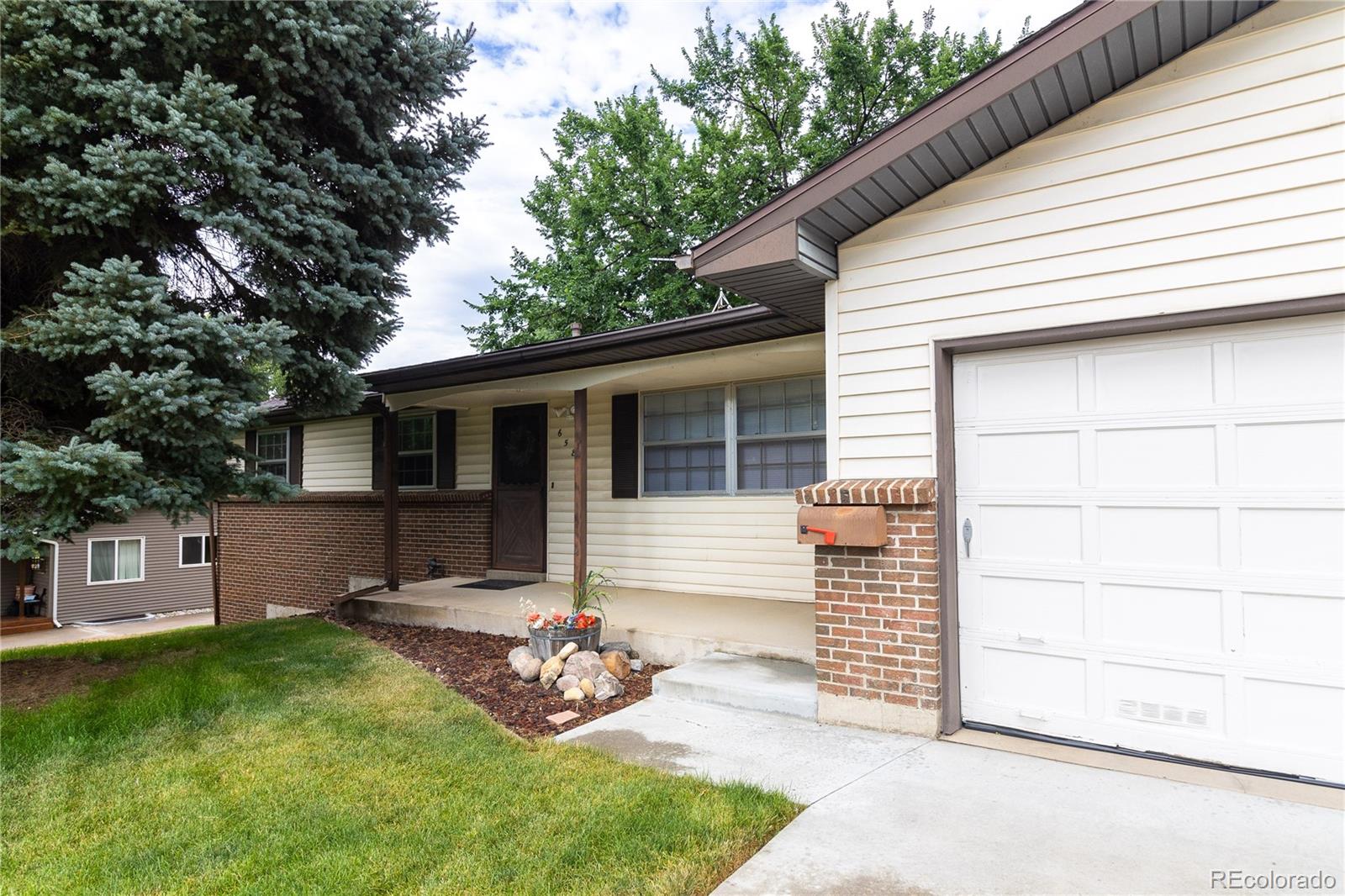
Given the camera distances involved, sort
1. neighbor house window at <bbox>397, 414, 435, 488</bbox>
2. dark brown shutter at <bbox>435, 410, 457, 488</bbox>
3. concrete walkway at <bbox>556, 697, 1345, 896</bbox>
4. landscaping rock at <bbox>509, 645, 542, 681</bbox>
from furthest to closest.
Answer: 1. neighbor house window at <bbox>397, 414, 435, 488</bbox>
2. dark brown shutter at <bbox>435, 410, 457, 488</bbox>
3. landscaping rock at <bbox>509, 645, 542, 681</bbox>
4. concrete walkway at <bbox>556, 697, 1345, 896</bbox>

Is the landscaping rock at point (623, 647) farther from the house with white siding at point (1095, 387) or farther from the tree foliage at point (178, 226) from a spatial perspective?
the tree foliage at point (178, 226)

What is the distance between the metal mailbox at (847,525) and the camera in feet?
12.5

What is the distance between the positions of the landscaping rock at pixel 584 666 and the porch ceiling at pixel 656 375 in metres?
2.60

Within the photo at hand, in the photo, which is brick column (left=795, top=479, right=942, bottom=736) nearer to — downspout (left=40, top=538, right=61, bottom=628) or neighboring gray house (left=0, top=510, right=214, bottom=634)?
neighboring gray house (left=0, top=510, right=214, bottom=634)

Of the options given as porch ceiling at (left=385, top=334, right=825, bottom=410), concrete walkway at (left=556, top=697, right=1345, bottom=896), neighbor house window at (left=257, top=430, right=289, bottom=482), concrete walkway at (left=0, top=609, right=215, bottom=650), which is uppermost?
porch ceiling at (left=385, top=334, right=825, bottom=410)

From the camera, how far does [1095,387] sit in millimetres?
3631

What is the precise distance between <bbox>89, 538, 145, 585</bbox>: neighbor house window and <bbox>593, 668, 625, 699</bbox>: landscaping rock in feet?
66.7

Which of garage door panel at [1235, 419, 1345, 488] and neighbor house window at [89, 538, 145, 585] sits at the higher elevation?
garage door panel at [1235, 419, 1345, 488]

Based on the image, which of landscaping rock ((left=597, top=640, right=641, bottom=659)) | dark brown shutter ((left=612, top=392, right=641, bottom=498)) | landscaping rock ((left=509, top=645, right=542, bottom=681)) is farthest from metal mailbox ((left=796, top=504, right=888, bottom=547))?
dark brown shutter ((left=612, top=392, right=641, bottom=498))

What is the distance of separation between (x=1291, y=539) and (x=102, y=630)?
2248 cm

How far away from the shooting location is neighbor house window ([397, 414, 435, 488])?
10.0 metres

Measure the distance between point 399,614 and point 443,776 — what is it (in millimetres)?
4534

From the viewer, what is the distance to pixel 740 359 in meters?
6.25

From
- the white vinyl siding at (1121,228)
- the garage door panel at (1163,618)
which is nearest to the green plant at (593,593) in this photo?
the white vinyl siding at (1121,228)
